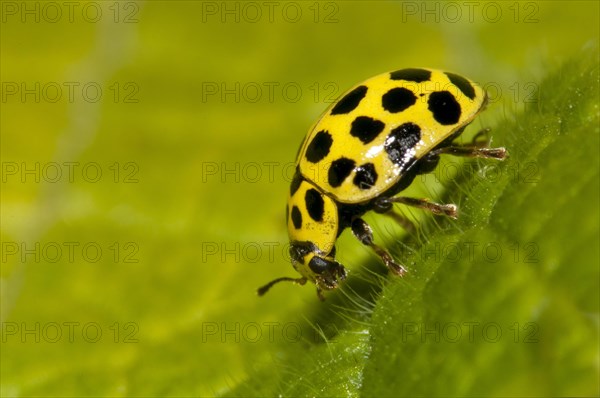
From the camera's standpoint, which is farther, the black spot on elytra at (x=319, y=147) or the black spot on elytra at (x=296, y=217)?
the black spot on elytra at (x=296, y=217)

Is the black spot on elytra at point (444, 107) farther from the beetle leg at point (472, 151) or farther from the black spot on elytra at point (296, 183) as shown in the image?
the black spot on elytra at point (296, 183)

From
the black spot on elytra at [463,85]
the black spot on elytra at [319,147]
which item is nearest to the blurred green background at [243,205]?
the black spot on elytra at [463,85]

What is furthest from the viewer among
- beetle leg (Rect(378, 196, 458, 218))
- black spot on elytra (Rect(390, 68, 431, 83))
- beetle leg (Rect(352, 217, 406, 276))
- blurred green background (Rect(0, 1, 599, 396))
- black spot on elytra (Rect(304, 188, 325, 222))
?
black spot on elytra (Rect(304, 188, 325, 222))

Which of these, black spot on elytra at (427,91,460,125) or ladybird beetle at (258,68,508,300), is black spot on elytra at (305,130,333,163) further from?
black spot on elytra at (427,91,460,125)

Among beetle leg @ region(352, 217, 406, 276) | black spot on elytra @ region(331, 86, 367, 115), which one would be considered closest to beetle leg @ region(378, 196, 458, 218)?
beetle leg @ region(352, 217, 406, 276)

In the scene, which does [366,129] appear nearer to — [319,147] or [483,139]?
[319,147]

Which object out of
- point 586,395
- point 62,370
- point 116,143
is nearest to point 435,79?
point 586,395

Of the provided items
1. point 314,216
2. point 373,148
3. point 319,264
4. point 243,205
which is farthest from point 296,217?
point 243,205
